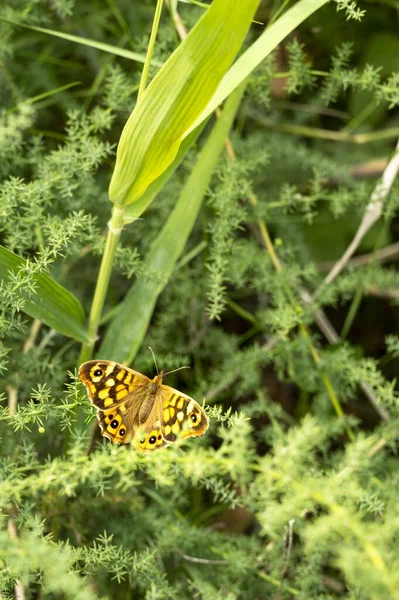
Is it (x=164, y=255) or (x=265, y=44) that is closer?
(x=265, y=44)

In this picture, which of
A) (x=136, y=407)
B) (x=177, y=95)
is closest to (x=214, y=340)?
(x=136, y=407)

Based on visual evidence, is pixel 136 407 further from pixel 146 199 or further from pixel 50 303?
pixel 146 199

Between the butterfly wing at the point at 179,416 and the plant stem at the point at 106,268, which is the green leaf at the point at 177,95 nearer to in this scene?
the plant stem at the point at 106,268

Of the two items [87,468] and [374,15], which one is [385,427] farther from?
[374,15]

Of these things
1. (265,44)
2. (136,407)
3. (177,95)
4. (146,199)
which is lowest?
(136,407)

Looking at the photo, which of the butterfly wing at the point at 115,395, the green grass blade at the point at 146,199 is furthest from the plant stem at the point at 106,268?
the butterfly wing at the point at 115,395

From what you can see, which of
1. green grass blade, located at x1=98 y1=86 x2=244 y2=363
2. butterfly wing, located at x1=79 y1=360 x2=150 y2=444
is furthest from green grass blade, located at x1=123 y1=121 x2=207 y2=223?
butterfly wing, located at x1=79 y1=360 x2=150 y2=444
